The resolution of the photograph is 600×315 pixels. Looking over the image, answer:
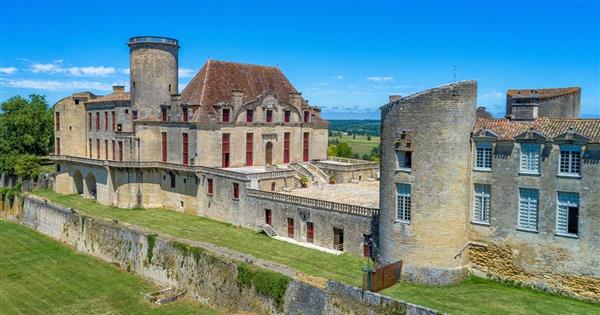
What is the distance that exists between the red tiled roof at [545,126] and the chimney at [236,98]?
21812 mm

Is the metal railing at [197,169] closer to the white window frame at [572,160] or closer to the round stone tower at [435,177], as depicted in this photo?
the round stone tower at [435,177]

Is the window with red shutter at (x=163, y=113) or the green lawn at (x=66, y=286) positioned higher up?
the window with red shutter at (x=163, y=113)

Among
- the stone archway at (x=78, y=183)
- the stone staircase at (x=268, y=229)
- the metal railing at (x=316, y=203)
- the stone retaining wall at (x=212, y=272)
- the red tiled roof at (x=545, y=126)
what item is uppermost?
the red tiled roof at (x=545, y=126)

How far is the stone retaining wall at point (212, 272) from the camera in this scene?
70.0ft

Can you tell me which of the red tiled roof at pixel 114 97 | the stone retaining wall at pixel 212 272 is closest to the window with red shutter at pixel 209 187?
the stone retaining wall at pixel 212 272

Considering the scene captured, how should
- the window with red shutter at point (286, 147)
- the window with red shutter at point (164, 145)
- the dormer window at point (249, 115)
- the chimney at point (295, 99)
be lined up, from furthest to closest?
the chimney at point (295, 99) → the window with red shutter at point (286, 147) → the window with red shutter at point (164, 145) → the dormer window at point (249, 115)

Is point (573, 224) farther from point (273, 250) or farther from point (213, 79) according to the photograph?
point (213, 79)

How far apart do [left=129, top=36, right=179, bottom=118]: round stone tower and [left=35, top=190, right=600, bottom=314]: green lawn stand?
8.65 metres

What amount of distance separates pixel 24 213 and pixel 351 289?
3634 cm

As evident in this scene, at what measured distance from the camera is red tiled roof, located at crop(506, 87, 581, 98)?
27.9 metres

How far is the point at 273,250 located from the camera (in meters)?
29.5

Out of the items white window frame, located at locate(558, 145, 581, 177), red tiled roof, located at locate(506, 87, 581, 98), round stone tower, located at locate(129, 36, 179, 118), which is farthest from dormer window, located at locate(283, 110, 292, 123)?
white window frame, located at locate(558, 145, 581, 177)

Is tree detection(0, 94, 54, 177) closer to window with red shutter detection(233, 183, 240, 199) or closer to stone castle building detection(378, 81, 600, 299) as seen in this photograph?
window with red shutter detection(233, 183, 240, 199)

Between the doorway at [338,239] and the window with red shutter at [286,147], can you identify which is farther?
the window with red shutter at [286,147]
